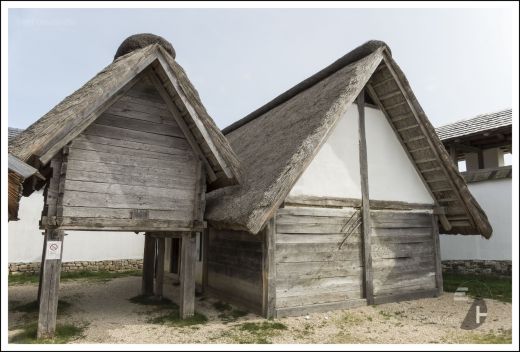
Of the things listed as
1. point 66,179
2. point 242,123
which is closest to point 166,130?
point 66,179

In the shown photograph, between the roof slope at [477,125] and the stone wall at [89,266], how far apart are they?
47.0 ft

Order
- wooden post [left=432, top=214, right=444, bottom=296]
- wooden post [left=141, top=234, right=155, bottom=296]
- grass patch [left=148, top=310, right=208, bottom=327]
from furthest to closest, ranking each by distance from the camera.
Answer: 1. wooden post [left=141, top=234, right=155, bottom=296]
2. wooden post [left=432, top=214, right=444, bottom=296]
3. grass patch [left=148, top=310, right=208, bottom=327]

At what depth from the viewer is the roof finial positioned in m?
9.67

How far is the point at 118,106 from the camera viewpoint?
7488 mm

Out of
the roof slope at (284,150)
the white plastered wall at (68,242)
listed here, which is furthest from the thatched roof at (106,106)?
the white plastered wall at (68,242)

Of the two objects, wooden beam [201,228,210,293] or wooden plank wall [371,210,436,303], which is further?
wooden beam [201,228,210,293]

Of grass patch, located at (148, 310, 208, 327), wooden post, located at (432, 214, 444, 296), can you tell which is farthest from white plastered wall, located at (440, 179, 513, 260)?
grass patch, located at (148, 310, 208, 327)

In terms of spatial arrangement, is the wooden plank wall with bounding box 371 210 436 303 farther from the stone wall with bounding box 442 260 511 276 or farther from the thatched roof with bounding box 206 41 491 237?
the stone wall with bounding box 442 260 511 276

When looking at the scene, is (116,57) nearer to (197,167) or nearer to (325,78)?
(197,167)

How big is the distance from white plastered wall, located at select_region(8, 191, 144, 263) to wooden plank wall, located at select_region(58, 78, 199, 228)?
33.6 ft

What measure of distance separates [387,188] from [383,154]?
930 millimetres

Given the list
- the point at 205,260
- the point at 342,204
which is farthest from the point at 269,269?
the point at 205,260

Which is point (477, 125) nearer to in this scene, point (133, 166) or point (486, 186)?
point (486, 186)

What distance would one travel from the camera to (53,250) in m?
6.48
